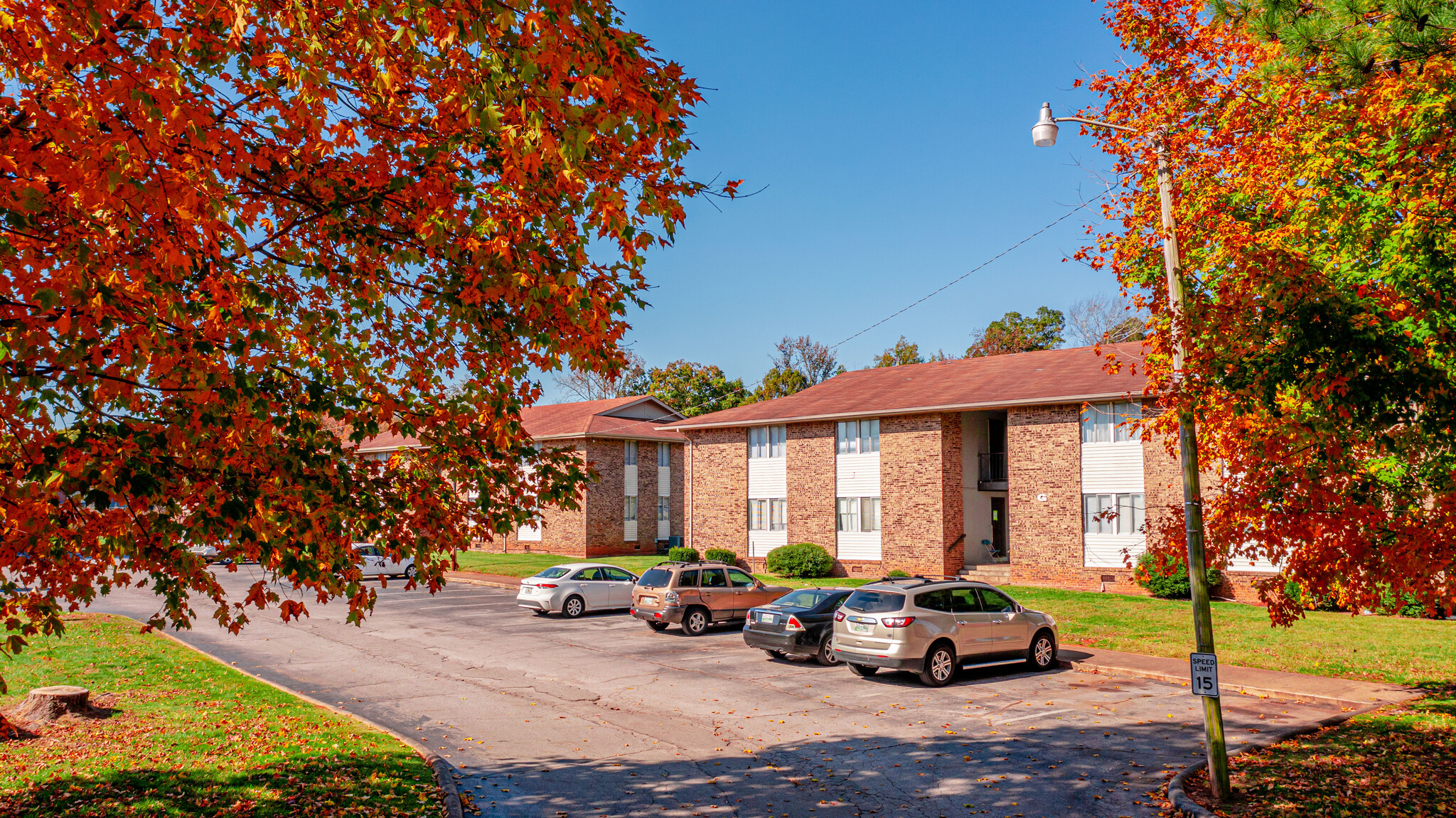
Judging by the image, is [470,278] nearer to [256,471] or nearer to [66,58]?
[256,471]

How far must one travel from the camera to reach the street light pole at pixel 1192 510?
884 cm

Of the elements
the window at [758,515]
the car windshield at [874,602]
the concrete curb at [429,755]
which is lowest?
the concrete curb at [429,755]

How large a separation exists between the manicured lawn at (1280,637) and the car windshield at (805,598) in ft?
19.1

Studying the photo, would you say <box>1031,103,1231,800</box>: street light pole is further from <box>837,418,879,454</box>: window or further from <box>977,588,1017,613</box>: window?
<box>837,418,879,454</box>: window

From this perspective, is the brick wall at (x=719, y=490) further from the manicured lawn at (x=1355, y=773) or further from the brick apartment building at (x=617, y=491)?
the manicured lawn at (x=1355, y=773)

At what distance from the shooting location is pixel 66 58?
458cm

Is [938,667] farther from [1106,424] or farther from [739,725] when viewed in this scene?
[1106,424]

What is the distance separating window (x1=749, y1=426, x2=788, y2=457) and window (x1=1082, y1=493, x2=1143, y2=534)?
12.5 meters

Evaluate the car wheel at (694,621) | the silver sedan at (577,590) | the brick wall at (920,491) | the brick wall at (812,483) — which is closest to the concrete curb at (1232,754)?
the car wheel at (694,621)

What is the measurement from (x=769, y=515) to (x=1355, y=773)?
30748 mm

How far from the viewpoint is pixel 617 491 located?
47.8 metres

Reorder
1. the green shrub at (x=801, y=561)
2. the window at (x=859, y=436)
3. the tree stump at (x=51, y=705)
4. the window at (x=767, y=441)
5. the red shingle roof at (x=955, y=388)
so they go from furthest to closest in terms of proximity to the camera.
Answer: the window at (x=767, y=441) → the window at (x=859, y=436) → the green shrub at (x=801, y=561) → the red shingle roof at (x=955, y=388) → the tree stump at (x=51, y=705)

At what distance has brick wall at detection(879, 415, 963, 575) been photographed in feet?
112

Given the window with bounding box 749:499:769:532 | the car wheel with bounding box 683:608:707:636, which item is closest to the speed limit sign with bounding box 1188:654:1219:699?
the car wheel with bounding box 683:608:707:636
